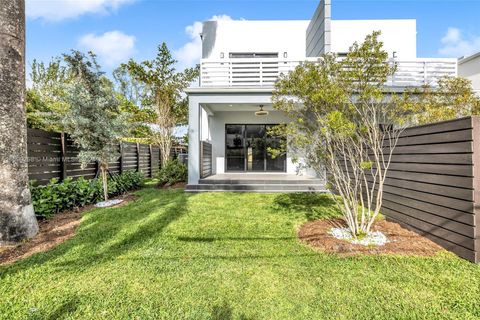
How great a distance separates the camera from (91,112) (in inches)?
243

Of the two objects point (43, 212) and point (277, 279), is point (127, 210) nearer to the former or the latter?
point (43, 212)

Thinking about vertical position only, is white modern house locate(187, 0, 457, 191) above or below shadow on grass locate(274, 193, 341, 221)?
above

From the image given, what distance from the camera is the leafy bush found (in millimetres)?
9703

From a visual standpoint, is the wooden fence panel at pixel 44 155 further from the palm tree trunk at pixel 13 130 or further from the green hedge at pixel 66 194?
the palm tree trunk at pixel 13 130

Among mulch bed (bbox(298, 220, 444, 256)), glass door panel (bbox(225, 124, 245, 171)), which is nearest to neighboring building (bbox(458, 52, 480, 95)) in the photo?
mulch bed (bbox(298, 220, 444, 256))

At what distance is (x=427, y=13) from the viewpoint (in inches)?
469

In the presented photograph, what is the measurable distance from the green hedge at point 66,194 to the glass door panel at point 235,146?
5118 mm

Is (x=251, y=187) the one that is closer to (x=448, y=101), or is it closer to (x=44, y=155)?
(x=44, y=155)

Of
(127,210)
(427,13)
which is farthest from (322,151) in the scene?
(427,13)

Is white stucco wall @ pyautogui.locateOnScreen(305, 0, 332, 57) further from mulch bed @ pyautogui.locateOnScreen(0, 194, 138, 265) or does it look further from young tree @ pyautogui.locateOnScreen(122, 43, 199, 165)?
mulch bed @ pyautogui.locateOnScreen(0, 194, 138, 265)

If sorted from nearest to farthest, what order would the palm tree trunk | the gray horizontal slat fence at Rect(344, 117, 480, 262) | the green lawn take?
the green lawn, the gray horizontal slat fence at Rect(344, 117, 480, 262), the palm tree trunk

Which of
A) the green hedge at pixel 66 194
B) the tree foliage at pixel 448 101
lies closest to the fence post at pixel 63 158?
the green hedge at pixel 66 194

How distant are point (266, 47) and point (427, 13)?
7981 millimetres

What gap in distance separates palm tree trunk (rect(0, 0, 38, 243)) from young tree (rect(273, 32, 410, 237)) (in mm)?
4464
